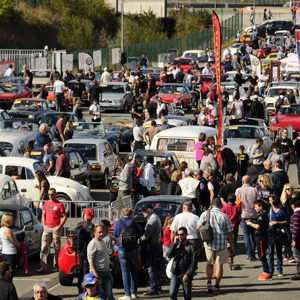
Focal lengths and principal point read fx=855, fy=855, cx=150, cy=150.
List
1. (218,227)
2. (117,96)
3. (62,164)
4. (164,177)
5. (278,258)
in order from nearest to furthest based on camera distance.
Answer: (218,227), (278,258), (164,177), (62,164), (117,96)

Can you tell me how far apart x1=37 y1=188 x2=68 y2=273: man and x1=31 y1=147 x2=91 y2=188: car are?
6.66 meters

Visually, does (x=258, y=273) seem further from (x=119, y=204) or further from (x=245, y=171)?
(x=245, y=171)

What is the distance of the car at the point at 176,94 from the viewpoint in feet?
124

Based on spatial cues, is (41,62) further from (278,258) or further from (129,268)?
(129,268)

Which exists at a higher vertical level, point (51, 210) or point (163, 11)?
point (163, 11)

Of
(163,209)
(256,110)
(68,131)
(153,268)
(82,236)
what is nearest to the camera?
(82,236)

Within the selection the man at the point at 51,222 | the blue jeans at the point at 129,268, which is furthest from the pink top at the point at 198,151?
the blue jeans at the point at 129,268

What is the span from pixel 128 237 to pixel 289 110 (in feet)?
63.8

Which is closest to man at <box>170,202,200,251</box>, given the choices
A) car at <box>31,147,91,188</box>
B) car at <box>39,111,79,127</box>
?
car at <box>31,147,91,188</box>

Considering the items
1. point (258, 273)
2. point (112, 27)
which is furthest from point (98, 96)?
point (112, 27)

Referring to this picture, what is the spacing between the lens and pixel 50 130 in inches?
1089

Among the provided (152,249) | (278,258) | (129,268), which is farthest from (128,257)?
(278,258)

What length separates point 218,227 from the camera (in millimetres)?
13680

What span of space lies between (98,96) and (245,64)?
20803mm
